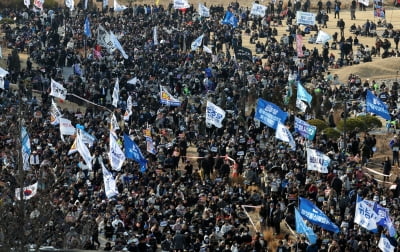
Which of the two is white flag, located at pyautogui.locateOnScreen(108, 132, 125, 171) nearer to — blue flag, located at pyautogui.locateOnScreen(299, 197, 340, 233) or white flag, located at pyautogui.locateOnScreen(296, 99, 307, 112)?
blue flag, located at pyautogui.locateOnScreen(299, 197, 340, 233)

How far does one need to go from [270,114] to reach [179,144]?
4853 mm

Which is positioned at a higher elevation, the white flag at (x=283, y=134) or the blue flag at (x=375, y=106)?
the blue flag at (x=375, y=106)

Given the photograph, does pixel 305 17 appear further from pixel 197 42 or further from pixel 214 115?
pixel 214 115

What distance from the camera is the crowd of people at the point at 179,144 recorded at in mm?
35656

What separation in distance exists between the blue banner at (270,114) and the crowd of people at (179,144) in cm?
137

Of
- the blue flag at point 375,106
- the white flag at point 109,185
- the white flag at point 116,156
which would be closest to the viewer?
the white flag at point 109,185

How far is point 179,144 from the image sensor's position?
154ft

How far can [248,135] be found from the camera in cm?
4791

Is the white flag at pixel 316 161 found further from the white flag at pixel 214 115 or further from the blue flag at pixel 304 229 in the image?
the blue flag at pixel 304 229

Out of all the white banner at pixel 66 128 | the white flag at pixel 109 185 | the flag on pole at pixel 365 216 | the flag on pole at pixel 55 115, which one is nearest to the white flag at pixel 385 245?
the flag on pole at pixel 365 216

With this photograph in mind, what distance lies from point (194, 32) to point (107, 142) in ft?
86.6

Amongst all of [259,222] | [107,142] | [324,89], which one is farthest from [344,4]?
[259,222]

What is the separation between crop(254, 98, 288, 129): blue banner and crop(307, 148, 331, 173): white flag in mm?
2344

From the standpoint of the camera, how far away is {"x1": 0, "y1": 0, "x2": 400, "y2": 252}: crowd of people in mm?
35656
